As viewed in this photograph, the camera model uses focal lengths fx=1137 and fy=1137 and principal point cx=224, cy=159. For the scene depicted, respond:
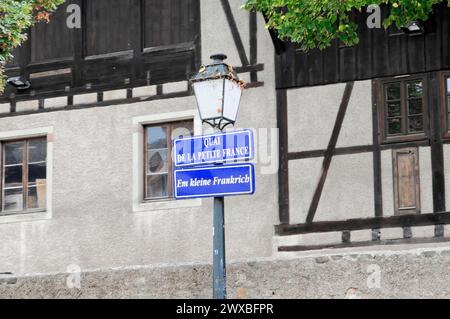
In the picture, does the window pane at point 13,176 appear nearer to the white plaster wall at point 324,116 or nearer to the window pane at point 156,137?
the window pane at point 156,137

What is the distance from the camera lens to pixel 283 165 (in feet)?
53.6

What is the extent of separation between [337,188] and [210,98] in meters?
5.42

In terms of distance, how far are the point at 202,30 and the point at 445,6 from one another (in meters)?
3.86

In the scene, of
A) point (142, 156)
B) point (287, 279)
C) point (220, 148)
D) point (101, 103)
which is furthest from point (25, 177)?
point (220, 148)

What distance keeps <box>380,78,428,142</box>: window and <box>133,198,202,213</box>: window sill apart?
10.2ft

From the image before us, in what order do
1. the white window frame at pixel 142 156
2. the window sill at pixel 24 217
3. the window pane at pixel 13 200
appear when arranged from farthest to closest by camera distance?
the window pane at pixel 13 200
the window sill at pixel 24 217
the white window frame at pixel 142 156

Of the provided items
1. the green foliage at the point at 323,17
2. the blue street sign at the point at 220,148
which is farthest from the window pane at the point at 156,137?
the blue street sign at the point at 220,148

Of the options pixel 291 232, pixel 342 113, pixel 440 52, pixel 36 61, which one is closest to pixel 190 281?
pixel 291 232

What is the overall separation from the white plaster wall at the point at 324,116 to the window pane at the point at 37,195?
174 inches

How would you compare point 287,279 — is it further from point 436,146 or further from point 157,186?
point 157,186

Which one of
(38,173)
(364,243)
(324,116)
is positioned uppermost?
(324,116)

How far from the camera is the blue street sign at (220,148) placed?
10.6 m

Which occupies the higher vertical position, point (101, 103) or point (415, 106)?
point (101, 103)

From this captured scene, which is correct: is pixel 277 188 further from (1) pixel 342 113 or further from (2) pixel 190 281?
(2) pixel 190 281
